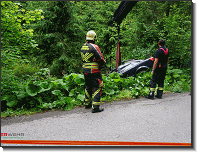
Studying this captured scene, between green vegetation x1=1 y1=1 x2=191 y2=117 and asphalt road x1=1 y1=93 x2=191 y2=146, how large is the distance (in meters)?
0.55

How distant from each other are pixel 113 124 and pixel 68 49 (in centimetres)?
940

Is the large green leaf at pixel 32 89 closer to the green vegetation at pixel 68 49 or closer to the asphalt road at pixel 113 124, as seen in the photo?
the green vegetation at pixel 68 49

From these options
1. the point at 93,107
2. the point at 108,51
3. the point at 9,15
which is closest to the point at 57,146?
the point at 93,107

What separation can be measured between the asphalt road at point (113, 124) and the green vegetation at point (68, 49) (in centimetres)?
55

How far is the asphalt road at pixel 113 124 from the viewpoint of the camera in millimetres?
2732

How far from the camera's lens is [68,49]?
11719 millimetres

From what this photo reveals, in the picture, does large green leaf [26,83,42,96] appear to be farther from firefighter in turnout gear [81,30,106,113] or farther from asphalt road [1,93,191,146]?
firefighter in turnout gear [81,30,106,113]

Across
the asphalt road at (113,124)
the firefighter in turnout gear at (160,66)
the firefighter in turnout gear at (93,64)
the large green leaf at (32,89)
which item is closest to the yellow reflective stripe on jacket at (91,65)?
the firefighter in turnout gear at (93,64)

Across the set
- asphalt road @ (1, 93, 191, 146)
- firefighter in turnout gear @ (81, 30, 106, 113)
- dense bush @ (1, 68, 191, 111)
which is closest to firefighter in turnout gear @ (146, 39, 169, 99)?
dense bush @ (1, 68, 191, 111)

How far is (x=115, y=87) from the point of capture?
17.1ft

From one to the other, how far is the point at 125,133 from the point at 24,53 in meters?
3.45

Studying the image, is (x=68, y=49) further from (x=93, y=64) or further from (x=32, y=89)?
(x=93, y=64)

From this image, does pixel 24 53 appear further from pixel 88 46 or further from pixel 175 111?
pixel 175 111

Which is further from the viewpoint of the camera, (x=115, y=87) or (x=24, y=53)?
(x=115, y=87)
